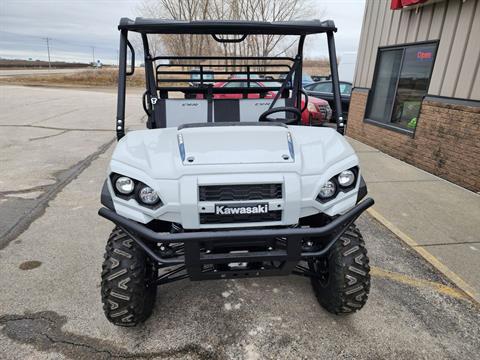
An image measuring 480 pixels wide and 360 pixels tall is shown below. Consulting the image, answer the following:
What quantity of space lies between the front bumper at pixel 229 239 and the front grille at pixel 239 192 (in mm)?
177

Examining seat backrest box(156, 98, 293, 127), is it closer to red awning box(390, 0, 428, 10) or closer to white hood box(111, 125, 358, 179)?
white hood box(111, 125, 358, 179)

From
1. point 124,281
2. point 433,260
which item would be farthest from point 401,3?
point 124,281

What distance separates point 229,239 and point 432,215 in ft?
10.6

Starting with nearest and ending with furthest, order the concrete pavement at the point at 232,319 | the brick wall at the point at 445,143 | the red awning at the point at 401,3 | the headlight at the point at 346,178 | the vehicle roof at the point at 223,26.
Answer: the headlight at the point at 346,178 → the concrete pavement at the point at 232,319 → the vehicle roof at the point at 223,26 → the brick wall at the point at 445,143 → the red awning at the point at 401,3

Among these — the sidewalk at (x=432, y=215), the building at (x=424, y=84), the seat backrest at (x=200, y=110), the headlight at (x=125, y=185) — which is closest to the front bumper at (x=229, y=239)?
the headlight at (x=125, y=185)

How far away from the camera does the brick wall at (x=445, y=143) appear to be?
4855mm

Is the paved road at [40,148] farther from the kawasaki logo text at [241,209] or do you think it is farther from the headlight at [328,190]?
the headlight at [328,190]

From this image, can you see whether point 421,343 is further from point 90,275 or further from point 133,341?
point 90,275

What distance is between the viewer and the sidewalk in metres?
3.10

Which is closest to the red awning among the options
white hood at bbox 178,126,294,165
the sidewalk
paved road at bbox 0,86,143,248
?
the sidewalk

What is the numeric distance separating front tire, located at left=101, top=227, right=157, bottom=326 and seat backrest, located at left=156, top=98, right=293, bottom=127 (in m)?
1.26

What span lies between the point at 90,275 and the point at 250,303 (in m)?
1.34

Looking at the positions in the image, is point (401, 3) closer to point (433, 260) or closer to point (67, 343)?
Answer: point (433, 260)

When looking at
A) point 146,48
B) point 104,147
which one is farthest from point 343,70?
point 146,48
